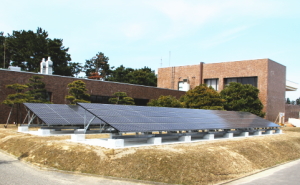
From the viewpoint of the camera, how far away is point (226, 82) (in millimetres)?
50031

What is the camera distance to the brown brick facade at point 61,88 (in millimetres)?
29438

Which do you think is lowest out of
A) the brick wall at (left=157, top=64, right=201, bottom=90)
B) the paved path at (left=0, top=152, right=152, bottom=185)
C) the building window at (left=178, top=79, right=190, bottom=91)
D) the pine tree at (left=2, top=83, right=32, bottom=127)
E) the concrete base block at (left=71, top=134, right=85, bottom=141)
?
the paved path at (left=0, top=152, right=152, bottom=185)

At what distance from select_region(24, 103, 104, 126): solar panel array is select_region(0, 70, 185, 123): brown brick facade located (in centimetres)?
823

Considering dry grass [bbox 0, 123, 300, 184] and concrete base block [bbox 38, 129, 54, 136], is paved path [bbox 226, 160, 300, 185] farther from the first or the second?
concrete base block [bbox 38, 129, 54, 136]

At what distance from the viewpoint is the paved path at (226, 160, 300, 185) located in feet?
39.5

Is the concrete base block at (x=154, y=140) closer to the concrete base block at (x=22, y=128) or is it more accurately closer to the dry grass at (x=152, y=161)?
the dry grass at (x=152, y=161)

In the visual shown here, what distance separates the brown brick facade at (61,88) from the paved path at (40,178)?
18.9 meters

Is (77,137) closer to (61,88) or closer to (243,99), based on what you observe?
(61,88)

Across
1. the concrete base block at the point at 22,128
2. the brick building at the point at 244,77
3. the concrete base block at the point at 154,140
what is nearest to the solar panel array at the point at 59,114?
the concrete base block at the point at 22,128

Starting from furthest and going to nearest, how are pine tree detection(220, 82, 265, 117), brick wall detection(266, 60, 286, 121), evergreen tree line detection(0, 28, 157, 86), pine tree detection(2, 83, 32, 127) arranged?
1. evergreen tree line detection(0, 28, 157, 86)
2. brick wall detection(266, 60, 286, 121)
3. pine tree detection(220, 82, 265, 117)
4. pine tree detection(2, 83, 32, 127)

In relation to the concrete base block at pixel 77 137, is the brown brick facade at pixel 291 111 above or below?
above

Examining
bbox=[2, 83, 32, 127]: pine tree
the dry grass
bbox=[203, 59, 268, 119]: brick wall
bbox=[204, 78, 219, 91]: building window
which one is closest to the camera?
the dry grass

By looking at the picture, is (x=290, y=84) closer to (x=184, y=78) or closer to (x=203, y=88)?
(x=184, y=78)

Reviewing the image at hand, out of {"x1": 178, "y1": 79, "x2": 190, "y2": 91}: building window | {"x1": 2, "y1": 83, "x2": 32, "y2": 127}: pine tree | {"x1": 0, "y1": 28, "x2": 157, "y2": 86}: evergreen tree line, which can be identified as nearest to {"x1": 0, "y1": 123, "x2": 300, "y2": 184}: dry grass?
{"x1": 2, "y1": 83, "x2": 32, "y2": 127}: pine tree
